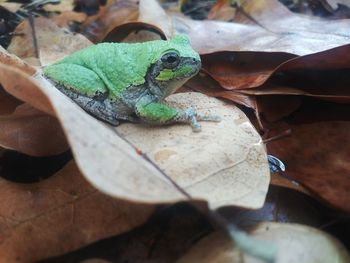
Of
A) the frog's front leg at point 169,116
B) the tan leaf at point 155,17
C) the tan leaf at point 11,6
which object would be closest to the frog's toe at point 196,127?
the frog's front leg at point 169,116

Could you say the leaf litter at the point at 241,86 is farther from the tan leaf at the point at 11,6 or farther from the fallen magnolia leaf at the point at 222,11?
the tan leaf at the point at 11,6

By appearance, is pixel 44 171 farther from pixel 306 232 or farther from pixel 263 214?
pixel 306 232

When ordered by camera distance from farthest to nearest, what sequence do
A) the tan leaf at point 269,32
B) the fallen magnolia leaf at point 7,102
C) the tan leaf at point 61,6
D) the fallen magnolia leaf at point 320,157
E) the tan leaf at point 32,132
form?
the tan leaf at point 61,6, the tan leaf at point 269,32, the fallen magnolia leaf at point 7,102, the tan leaf at point 32,132, the fallen magnolia leaf at point 320,157

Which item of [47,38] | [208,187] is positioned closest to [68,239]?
[208,187]

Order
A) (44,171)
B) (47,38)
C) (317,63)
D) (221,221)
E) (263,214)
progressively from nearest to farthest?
(221,221) < (263,214) < (44,171) < (317,63) < (47,38)

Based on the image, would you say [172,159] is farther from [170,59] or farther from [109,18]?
[109,18]

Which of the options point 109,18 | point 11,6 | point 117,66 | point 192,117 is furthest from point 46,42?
point 192,117
